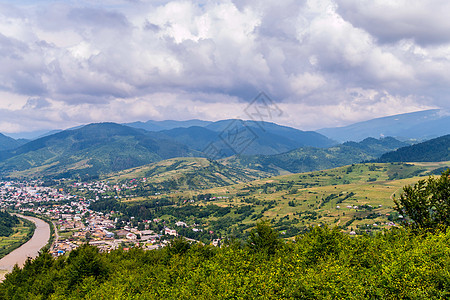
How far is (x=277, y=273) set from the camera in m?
27.7

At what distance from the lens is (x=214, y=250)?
52156 mm

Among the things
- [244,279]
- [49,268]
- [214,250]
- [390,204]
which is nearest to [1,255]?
[49,268]

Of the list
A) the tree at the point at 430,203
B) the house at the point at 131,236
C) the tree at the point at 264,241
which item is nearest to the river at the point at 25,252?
the house at the point at 131,236

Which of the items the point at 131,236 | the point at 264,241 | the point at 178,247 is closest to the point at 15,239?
the point at 131,236

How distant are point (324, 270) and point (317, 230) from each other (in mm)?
Result: 18664

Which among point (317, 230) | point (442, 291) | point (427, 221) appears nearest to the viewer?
point (442, 291)

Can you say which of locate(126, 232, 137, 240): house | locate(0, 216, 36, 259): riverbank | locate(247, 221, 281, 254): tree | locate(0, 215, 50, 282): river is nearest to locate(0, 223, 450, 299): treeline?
locate(247, 221, 281, 254): tree

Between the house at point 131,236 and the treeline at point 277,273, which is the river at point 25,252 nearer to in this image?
the house at point 131,236

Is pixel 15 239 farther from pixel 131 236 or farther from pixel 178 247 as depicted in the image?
pixel 178 247

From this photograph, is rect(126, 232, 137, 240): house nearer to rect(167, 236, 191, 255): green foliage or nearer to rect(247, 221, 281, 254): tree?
rect(167, 236, 191, 255): green foliage

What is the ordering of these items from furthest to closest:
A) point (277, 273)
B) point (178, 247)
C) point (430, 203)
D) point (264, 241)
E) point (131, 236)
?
point (131, 236), point (178, 247), point (264, 241), point (430, 203), point (277, 273)

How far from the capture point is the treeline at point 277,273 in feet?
69.6

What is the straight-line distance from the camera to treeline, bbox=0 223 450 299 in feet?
69.6

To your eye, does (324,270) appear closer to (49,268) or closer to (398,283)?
(398,283)
